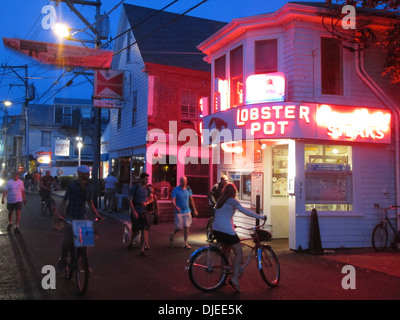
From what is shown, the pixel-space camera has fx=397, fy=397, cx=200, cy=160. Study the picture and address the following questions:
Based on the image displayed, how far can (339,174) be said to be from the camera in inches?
430

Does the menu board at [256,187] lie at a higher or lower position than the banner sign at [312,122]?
lower

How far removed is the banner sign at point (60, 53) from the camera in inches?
466

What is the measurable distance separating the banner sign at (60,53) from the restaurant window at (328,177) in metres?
7.94

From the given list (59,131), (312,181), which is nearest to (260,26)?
(312,181)

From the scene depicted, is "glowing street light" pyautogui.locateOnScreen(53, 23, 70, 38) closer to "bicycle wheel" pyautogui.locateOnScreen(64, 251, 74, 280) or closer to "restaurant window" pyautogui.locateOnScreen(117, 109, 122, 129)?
"restaurant window" pyautogui.locateOnScreen(117, 109, 122, 129)

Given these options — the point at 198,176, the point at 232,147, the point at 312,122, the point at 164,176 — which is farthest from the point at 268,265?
the point at 198,176

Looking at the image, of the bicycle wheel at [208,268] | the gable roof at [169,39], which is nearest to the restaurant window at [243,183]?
the bicycle wheel at [208,268]

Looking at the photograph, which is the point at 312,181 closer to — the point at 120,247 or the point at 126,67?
the point at 120,247

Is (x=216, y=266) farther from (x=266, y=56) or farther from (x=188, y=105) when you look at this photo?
(x=188, y=105)

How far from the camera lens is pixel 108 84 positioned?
1714 centimetres

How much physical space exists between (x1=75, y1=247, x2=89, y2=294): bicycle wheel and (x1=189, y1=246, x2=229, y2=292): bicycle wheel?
5.20 ft

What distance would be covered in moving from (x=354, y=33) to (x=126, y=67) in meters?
12.1

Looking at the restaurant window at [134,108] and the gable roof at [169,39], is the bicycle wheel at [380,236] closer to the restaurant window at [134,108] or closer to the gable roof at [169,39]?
the gable roof at [169,39]

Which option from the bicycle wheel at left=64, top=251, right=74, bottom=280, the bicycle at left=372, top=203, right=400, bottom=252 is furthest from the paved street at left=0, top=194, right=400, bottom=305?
the bicycle at left=372, top=203, right=400, bottom=252
